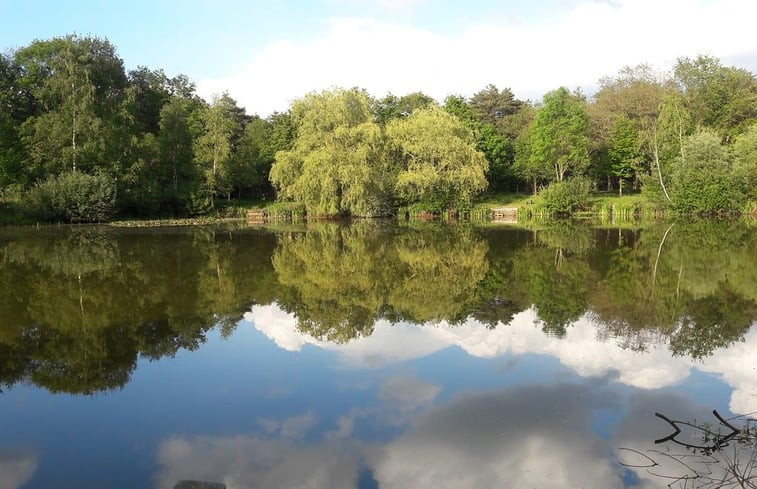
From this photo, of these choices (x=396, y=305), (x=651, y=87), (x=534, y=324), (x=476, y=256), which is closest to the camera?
(x=534, y=324)

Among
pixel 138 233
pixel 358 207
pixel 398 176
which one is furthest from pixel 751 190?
pixel 138 233

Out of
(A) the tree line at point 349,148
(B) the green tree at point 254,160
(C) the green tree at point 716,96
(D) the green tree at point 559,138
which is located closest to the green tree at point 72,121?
(A) the tree line at point 349,148

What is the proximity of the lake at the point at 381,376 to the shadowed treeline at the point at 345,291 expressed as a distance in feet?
0.29

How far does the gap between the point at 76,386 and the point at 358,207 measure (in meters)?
35.9

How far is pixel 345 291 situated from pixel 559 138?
1555 inches

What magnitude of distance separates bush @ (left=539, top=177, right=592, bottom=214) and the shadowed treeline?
17.6m

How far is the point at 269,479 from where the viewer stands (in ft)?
17.6

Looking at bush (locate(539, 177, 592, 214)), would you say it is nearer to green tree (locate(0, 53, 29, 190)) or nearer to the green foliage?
the green foliage

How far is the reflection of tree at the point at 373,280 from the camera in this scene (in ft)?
38.7

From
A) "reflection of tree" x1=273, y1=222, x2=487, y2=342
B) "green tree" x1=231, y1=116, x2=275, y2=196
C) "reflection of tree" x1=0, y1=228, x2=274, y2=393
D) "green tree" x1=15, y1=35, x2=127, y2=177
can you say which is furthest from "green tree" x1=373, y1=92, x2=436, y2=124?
"reflection of tree" x1=0, y1=228, x2=274, y2=393

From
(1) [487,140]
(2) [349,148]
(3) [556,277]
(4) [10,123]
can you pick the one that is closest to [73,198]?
(4) [10,123]

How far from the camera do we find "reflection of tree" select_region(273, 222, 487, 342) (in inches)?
464

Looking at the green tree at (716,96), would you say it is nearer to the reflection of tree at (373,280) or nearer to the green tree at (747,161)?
the green tree at (747,161)

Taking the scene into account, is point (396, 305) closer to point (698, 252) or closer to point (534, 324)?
point (534, 324)
